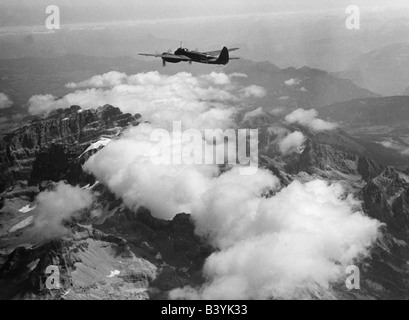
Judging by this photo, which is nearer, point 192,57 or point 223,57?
point 223,57

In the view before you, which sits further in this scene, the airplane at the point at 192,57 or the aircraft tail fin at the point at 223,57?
the airplane at the point at 192,57

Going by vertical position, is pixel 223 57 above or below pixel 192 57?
below

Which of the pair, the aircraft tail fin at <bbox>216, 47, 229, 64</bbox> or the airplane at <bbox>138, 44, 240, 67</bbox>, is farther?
the airplane at <bbox>138, 44, 240, 67</bbox>
